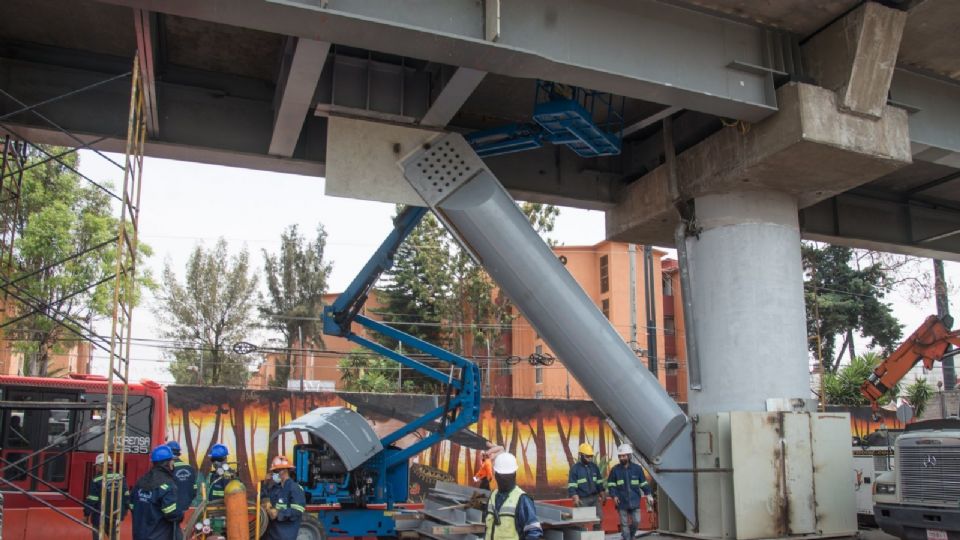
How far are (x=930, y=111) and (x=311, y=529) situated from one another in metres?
11.0

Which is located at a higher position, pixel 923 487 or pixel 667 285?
pixel 667 285

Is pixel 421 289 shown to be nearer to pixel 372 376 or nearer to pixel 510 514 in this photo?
pixel 372 376

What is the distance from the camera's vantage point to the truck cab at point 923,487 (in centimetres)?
1040

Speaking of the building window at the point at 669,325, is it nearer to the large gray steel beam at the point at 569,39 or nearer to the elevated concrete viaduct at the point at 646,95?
the elevated concrete viaduct at the point at 646,95

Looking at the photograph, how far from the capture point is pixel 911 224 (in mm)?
16125

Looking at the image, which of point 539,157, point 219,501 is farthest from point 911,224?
point 219,501

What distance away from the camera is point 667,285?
5272 cm

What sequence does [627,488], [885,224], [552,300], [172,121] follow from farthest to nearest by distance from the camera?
[885,224] < [627,488] < [172,121] < [552,300]

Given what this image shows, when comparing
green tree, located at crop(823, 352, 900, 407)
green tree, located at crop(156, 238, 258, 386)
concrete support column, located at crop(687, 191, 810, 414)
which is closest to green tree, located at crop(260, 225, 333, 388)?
green tree, located at crop(156, 238, 258, 386)

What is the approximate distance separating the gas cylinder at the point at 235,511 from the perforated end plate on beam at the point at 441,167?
14.5ft

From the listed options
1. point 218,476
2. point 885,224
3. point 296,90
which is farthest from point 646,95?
point 885,224

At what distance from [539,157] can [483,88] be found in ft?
6.04

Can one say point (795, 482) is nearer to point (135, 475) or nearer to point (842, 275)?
point (135, 475)

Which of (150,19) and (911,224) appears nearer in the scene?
(150,19)
